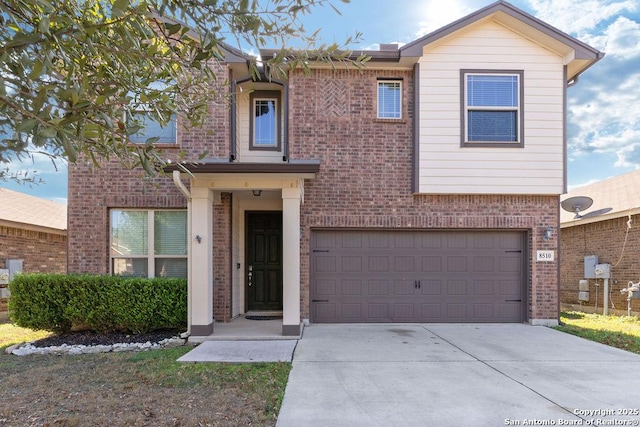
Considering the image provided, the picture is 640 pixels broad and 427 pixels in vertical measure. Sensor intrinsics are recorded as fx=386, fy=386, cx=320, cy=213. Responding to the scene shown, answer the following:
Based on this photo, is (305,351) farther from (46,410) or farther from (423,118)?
(423,118)

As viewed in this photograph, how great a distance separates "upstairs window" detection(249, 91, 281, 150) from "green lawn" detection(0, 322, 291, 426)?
475 cm

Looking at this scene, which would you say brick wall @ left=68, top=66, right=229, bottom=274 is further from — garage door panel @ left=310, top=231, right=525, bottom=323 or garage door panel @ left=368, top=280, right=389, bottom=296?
garage door panel @ left=368, top=280, right=389, bottom=296

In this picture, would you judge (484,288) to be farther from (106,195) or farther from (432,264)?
(106,195)

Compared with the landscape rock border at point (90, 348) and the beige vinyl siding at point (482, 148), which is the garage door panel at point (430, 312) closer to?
the beige vinyl siding at point (482, 148)

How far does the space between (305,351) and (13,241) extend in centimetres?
890

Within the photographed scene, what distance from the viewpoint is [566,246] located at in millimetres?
12086

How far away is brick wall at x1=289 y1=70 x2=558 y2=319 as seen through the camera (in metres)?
8.16

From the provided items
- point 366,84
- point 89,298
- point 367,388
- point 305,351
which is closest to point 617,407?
point 367,388

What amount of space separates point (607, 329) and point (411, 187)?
490 centimetres

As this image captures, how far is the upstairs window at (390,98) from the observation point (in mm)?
8391

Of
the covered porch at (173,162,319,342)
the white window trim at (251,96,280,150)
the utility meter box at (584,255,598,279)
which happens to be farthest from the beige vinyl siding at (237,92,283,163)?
the utility meter box at (584,255,598,279)

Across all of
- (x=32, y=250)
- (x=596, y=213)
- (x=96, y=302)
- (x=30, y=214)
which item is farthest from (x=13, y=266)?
(x=596, y=213)

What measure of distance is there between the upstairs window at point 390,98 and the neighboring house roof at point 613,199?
20.9ft

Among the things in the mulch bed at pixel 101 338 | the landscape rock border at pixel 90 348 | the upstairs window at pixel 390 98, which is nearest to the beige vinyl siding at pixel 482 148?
the upstairs window at pixel 390 98
